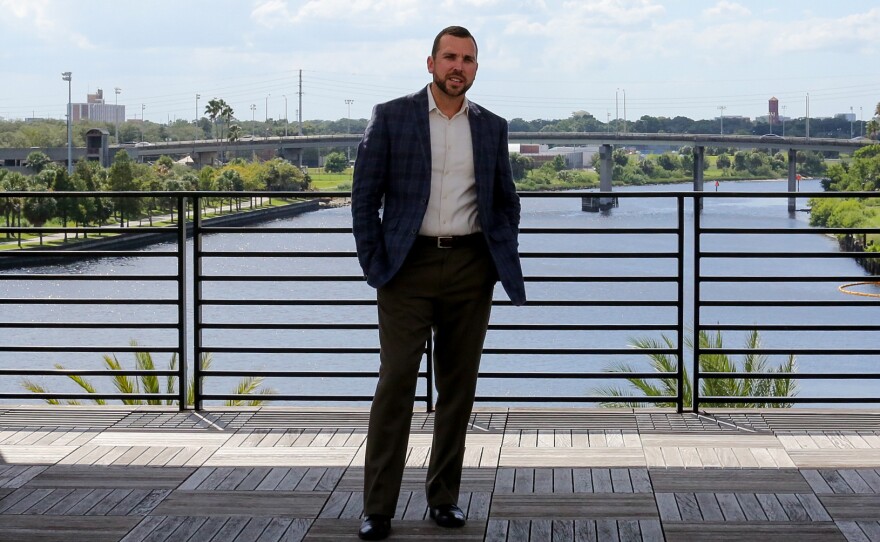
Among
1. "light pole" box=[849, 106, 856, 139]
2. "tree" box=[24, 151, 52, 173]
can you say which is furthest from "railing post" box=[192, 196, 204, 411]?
"tree" box=[24, 151, 52, 173]

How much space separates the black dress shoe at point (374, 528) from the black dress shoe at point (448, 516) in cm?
16

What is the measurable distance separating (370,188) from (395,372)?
473 millimetres

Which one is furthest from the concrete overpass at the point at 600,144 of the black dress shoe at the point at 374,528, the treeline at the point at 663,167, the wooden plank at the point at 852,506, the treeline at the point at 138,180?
the black dress shoe at the point at 374,528

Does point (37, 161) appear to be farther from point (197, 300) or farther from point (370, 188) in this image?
point (370, 188)

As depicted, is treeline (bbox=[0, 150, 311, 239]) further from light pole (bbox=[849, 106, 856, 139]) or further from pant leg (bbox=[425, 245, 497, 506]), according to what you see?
pant leg (bbox=[425, 245, 497, 506])

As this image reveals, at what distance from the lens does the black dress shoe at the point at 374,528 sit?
301 centimetres

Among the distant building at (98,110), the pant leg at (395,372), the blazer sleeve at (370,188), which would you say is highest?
the distant building at (98,110)

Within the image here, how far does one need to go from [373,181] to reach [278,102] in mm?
79716

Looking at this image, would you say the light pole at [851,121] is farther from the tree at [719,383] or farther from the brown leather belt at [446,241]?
the brown leather belt at [446,241]

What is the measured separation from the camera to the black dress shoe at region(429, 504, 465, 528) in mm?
3113

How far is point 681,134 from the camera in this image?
176ft

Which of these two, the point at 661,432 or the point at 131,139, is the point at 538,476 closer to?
the point at 661,432

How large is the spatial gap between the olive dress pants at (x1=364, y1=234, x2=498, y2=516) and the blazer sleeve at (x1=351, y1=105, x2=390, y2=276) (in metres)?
0.10

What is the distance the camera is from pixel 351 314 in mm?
30422
